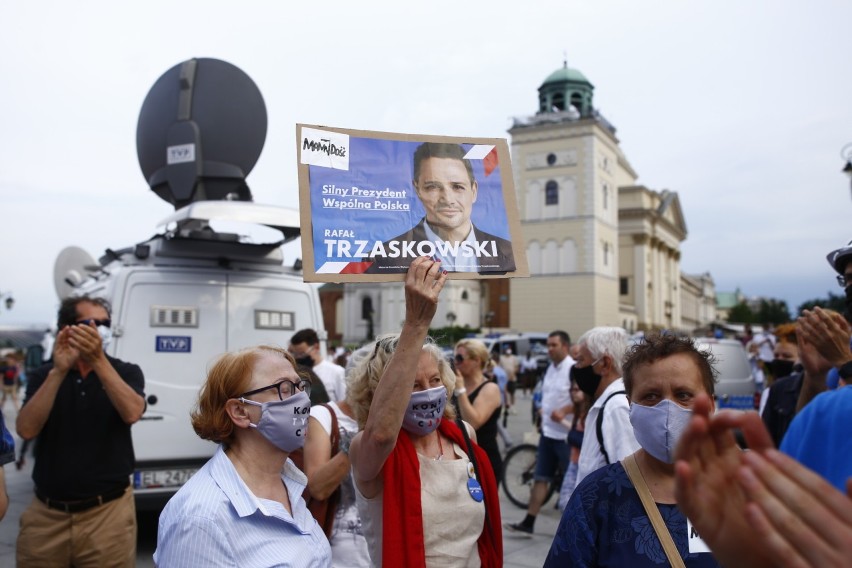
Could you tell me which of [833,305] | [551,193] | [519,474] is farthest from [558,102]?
[519,474]

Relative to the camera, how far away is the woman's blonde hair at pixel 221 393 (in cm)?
252

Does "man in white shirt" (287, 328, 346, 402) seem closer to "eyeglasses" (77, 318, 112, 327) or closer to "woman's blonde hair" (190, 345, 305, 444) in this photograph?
"eyeglasses" (77, 318, 112, 327)

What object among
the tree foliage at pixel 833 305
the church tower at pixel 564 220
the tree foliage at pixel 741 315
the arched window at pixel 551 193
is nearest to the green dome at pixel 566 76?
the church tower at pixel 564 220

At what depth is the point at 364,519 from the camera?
299 cm

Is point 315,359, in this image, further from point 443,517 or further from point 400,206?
point 400,206

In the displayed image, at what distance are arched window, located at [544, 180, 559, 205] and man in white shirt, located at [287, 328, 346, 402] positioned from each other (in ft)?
192

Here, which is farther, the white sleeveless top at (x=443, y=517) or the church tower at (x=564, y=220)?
the church tower at (x=564, y=220)

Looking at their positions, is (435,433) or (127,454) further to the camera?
(127,454)

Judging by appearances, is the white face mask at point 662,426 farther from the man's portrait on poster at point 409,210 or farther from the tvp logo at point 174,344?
the tvp logo at point 174,344

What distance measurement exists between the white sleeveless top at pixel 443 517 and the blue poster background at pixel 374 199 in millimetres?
1003

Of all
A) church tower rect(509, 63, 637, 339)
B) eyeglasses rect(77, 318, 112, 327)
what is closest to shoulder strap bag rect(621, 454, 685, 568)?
eyeglasses rect(77, 318, 112, 327)

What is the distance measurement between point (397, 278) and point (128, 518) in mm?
2328

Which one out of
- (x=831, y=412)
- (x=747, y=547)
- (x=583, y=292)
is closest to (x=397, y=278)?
(x=831, y=412)

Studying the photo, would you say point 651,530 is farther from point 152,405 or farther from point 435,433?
point 152,405
